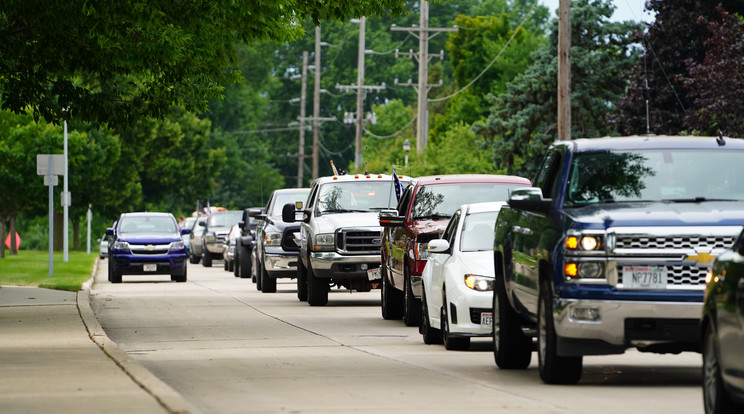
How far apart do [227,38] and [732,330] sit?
16643 millimetres

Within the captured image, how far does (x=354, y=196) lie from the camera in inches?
1126

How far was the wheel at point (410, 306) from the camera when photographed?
21875 mm

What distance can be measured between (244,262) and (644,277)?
3224 centimetres

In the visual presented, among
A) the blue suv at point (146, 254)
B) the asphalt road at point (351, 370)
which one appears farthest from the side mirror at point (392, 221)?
the blue suv at point (146, 254)

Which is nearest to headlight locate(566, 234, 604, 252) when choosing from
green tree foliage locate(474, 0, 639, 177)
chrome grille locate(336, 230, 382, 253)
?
chrome grille locate(336, 230, 382, 253)

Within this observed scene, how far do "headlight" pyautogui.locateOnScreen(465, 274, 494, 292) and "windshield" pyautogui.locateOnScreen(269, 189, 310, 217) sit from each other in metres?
17.1

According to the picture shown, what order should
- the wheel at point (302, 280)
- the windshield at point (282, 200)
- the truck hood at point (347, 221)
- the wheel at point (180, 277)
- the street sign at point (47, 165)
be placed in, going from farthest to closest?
the wheel at point (180, 277) → the street sign at point (47, 165) → the windshield at point (282, 200) → the wheel at point (302, 280) → the truck hood at point (347, 221)

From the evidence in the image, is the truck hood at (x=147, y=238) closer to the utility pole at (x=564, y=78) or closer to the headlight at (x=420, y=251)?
the utility pole at (x=564, y=78)

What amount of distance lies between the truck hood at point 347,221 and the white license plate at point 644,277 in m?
14.5

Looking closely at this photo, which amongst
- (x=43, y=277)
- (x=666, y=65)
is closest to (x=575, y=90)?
(x=666, y=65)

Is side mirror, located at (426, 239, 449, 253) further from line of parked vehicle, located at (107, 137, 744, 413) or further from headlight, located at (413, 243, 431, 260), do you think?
headlight, located at (413, 243, 431, 260)

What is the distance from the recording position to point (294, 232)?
32531 millimetres

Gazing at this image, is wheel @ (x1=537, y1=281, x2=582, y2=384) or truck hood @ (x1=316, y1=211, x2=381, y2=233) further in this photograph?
truck hood @ (x1=316, y1=211, x2=381, y2=233)

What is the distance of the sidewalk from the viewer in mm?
11789
